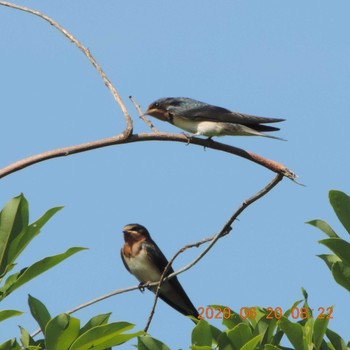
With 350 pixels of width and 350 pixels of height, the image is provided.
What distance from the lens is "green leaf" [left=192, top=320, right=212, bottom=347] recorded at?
11.3 feet

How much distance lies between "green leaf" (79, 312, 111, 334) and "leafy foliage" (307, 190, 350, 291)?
90 cm

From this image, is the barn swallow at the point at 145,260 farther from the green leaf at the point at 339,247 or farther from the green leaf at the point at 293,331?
the green leaf at the point at 339,247

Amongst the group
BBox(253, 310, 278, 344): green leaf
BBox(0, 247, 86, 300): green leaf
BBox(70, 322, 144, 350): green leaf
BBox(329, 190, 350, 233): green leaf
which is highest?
BBox(329, 190, 350, 233): green leaf

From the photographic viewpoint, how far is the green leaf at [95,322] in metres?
3.50

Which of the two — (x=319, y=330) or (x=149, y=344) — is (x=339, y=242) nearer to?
(x=319, y=330)

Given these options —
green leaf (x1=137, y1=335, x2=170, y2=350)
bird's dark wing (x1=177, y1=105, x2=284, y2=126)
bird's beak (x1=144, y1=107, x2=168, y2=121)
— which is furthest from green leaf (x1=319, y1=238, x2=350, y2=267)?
bird's beak (x1=144, y1=107, x2=168, y2=121)

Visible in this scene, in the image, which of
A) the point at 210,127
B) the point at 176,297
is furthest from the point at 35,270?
the point at 176,297

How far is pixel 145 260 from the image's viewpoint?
9.82m

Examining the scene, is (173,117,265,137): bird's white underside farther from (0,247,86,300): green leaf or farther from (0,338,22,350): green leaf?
(0,338,22,350): green leaf

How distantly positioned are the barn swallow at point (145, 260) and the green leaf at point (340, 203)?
18.6ft

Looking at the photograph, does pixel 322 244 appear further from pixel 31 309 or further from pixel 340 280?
pixel 31 309

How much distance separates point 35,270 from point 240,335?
0.89 meters

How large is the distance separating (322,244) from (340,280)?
0.55 ft

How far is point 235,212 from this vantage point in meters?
3.44
